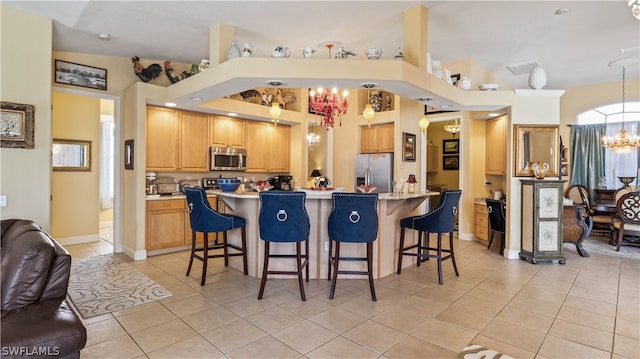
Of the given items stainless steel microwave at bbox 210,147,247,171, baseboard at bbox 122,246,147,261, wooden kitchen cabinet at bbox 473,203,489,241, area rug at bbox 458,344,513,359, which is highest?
stainless steel microwave at bbox 210,147,247,171

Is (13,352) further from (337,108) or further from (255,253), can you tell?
(337,108)

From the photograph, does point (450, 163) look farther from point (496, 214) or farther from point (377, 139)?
point (496, 214)

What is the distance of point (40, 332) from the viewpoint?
160 cm

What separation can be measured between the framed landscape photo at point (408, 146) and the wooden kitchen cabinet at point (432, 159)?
9.80 ft

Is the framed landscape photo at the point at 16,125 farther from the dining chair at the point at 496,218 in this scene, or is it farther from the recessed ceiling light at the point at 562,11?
the dining chair at the point at 496,218

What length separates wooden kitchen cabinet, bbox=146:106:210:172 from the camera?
16.1 ft

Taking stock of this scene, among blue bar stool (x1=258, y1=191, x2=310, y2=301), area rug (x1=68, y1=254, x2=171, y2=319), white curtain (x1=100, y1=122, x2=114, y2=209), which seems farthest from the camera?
white curtain (x1=100, y1=122, x2=114, y2=209)

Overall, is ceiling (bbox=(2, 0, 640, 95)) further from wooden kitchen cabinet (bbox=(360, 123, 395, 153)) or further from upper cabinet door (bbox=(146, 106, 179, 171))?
wooden kitchen cabinet (bbox=(360, 123, 395, 153))

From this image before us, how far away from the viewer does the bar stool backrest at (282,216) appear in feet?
10.4

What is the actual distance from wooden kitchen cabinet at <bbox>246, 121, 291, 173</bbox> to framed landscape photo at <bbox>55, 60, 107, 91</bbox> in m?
2.29

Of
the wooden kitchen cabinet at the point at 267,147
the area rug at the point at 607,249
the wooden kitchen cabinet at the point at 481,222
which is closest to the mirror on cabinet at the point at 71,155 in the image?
the wooden kitchen cabinet at the point at 267,147

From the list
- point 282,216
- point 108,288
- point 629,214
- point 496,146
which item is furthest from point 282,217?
point 629,214

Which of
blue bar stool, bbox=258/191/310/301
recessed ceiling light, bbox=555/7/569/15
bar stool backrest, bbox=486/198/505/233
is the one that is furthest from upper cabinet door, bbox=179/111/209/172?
recessed ceiling light, bbox=555/7/569/15

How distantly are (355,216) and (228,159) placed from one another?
3.24 metres
